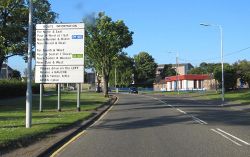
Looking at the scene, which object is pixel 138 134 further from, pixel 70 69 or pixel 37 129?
pixel 70 69

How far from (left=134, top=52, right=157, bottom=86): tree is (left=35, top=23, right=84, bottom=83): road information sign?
13960 centimetres

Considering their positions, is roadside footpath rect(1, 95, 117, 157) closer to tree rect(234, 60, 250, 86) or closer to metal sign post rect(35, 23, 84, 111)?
metal sign post rect(35, 23, 84, 111)

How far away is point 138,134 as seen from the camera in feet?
60.2

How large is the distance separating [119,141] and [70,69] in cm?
1420

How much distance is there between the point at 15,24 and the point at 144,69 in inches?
5321

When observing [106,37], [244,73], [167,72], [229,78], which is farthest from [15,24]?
[167,72]

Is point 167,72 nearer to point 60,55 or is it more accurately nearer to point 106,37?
point 106,37

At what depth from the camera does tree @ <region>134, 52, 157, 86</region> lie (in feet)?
561

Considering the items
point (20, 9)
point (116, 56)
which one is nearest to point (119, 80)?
point (116, 56)

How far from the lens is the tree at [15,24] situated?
122ft

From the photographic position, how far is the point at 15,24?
38.0 m

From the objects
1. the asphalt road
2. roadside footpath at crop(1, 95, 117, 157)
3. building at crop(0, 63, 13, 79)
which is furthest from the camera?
building at crop(0, 63, 13, 79)

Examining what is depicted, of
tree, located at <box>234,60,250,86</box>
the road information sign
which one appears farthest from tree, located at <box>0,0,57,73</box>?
tree, located at <box>234,60,250,86</box>

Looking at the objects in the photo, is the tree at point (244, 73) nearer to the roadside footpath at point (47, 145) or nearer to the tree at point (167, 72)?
the roadside footpath at point (47, 145)
